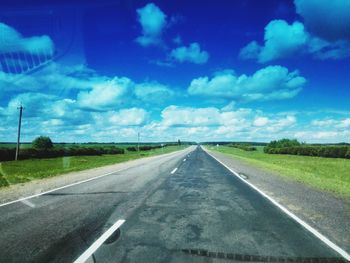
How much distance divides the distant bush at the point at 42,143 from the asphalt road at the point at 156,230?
47.0 metres

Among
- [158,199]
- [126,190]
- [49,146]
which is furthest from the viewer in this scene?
[49,146]

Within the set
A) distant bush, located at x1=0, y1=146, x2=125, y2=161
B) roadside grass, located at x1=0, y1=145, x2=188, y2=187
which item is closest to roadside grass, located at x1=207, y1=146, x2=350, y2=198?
roadside grass, located at x1=0, y1=145, x2=188, y2=187

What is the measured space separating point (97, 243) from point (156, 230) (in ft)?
4.47

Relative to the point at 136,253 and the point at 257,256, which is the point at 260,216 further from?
the point at 136,253

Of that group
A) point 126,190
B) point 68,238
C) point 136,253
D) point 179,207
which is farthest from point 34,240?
point 126,190

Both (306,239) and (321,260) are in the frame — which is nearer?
(321,260)

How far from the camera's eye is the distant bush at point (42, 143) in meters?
54.6

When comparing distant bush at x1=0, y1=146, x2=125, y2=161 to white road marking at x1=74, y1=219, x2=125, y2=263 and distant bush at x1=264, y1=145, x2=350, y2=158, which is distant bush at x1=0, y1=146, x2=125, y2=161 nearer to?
white road marking at x1=74, y1=219, x2=125, y2=263

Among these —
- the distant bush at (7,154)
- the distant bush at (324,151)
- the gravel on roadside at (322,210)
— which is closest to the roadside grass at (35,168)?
the distant bush at (7,154)

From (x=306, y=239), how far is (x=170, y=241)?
7.80ft

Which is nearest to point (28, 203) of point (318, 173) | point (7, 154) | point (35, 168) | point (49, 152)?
point (318, 173)

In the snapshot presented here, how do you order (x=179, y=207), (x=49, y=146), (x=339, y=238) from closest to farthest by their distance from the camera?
1. (x=339, y=238)
2. (x=179, y=207)
3. (x=49, y=146)

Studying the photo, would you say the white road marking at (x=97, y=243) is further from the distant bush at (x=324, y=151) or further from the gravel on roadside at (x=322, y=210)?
the distant bush at (x=324, y=151)

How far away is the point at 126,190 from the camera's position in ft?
39.7
